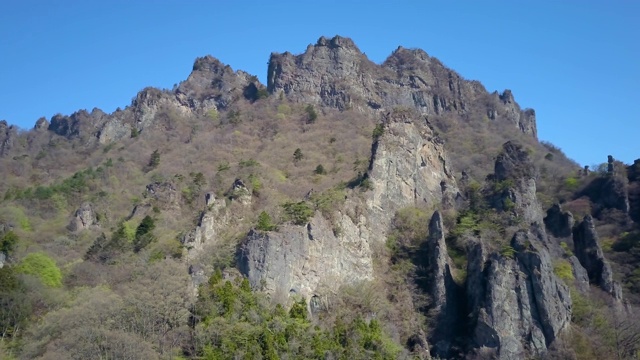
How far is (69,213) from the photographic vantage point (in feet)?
215

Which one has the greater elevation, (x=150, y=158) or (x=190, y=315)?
(x=150, y=158)

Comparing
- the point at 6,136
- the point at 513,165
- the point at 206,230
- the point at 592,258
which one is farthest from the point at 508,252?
the point at 6,136

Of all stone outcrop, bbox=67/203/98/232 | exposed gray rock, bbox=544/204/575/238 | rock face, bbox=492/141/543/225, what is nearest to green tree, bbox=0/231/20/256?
stone outcrop, bbox=67/203/98/232

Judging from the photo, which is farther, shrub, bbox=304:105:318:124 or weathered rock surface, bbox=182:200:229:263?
shrub, bbox=304:105:318:124

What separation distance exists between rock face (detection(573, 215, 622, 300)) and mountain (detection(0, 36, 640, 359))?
0.13 metres

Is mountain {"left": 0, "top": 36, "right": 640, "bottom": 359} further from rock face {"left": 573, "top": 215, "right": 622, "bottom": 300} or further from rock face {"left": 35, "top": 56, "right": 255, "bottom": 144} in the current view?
rock face {"left": 35, "top": 56, "right": 255, "bottom": 144}

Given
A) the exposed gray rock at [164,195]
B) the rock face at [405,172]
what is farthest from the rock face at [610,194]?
the exposed gray rock at [164,195]

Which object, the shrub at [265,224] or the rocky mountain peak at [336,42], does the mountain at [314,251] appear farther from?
the rocky mountain peak at [336,42]

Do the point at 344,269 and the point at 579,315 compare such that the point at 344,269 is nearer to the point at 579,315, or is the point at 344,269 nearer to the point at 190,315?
the point at 190,315

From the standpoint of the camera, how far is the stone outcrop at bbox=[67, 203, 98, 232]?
198 ft

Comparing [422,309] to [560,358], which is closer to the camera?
[560,358]

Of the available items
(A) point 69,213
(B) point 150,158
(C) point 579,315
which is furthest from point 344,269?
(B) point 150,158

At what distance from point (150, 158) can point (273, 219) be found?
37.1 metres

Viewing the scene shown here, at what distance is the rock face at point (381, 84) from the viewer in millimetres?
100500
